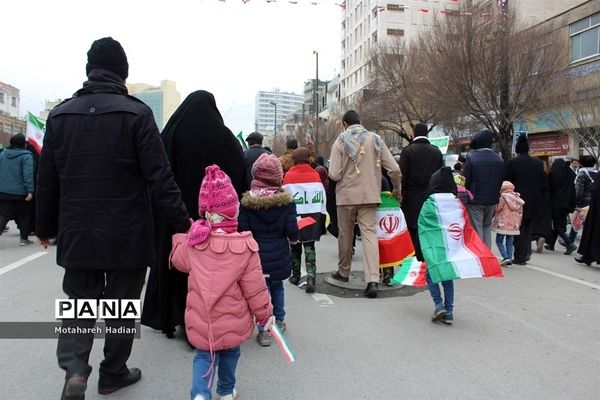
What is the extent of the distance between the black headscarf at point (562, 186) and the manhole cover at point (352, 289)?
513 centimetres

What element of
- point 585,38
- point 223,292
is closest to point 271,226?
point 223,292

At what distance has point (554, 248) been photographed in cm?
1012

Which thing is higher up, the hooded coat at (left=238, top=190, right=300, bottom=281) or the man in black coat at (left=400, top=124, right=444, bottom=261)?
the man in black coat at (left=400, top=124, right=444, bottom=261)

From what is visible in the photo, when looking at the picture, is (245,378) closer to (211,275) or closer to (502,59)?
(211,275)

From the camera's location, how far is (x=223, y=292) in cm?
272

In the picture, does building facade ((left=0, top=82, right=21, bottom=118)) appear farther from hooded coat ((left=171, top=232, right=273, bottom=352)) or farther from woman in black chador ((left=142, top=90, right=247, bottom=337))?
hooded coat ((left=171, top=232, right=273, bottom=352))

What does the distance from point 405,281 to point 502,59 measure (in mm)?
16231

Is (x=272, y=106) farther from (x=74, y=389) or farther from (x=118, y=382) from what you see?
(x=74, y=389)

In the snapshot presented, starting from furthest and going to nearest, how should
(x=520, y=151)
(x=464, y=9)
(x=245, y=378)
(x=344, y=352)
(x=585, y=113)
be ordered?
(x=464, y=9)
(x=585, y=113)
(x=520, y=151)
(x=344, y=352)
(x=245, y=378)

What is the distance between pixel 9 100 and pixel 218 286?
98941 millimetres

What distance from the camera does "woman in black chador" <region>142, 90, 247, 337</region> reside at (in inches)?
157

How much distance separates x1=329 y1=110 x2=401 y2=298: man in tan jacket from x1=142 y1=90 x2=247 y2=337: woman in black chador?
2052mm

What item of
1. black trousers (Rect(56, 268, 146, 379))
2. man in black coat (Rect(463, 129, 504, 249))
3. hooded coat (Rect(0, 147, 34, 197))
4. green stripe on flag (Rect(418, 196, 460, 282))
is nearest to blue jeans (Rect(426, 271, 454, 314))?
green stripe on flag (Rect(418, 196, 460, 282))

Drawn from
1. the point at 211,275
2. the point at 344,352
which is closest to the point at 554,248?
the point at 344,352
